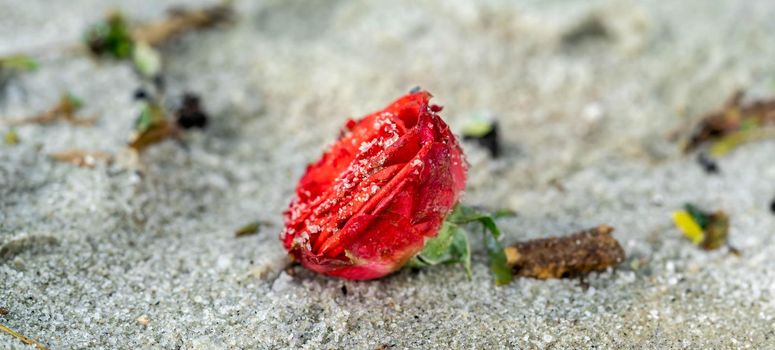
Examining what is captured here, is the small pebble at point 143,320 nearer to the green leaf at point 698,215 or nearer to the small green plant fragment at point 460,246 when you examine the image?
the small green plant fragment at point 460,246

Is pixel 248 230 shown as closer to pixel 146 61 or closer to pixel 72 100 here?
pixel 72 100

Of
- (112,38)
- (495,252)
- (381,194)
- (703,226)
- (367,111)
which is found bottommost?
(703,226)

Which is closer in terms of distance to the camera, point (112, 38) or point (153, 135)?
point (153, 135)

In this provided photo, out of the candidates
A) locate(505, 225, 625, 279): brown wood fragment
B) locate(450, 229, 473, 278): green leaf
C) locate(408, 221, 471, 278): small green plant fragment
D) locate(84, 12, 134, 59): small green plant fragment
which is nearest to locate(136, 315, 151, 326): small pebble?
locate(408, 221, 471, 278): small green plant fragment

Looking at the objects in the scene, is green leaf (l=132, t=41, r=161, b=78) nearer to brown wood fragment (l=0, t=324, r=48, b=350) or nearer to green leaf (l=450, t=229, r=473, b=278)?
brown wood fragment (l=0, t=324, r=48, b=350)

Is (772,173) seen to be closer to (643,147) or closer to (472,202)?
(643,147)

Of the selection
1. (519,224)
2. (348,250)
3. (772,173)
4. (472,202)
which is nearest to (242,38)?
(472,202)

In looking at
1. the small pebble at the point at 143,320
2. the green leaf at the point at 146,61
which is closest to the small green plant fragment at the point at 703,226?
the small pebble at the point at 143,320

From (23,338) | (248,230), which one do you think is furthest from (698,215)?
(23,338)
